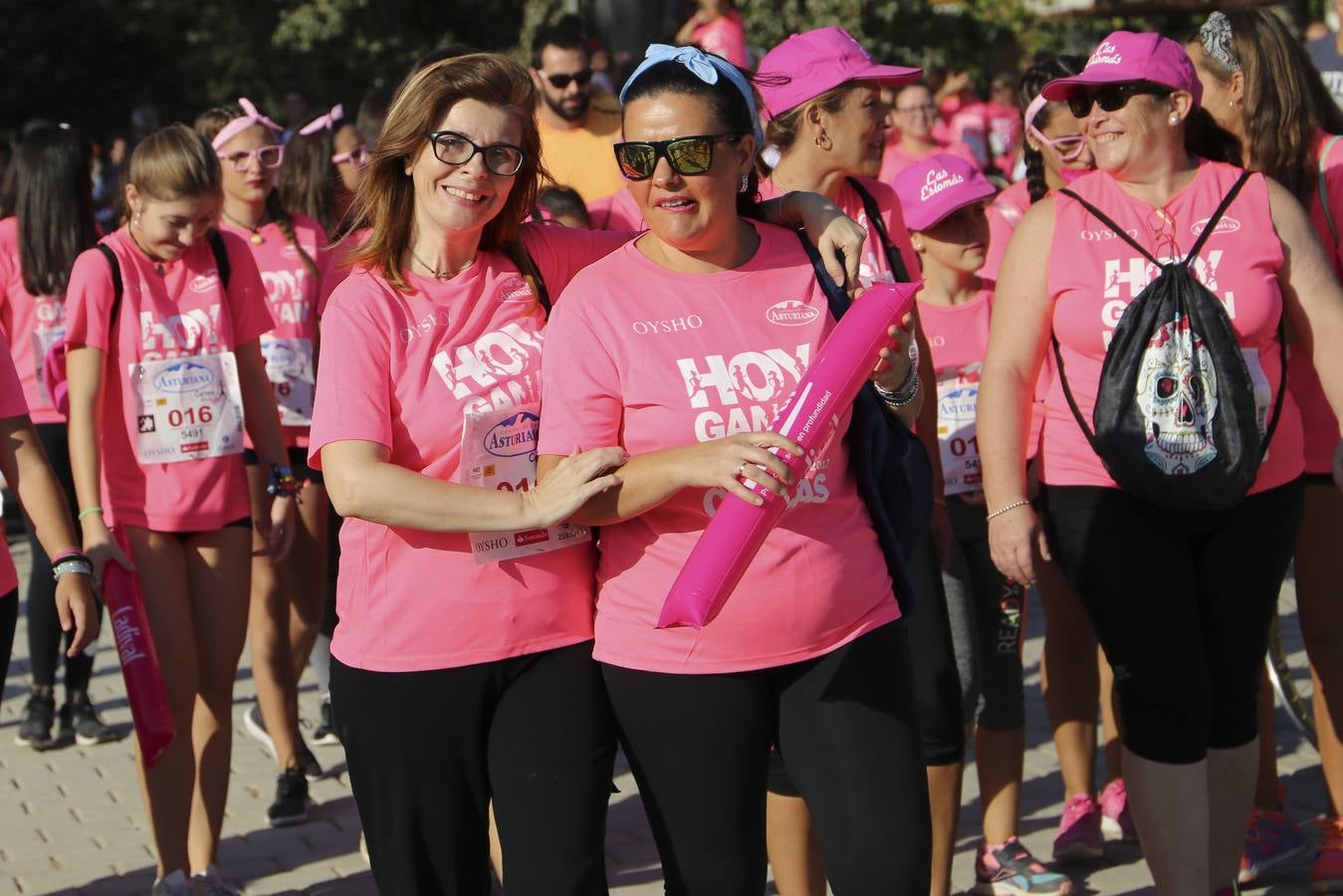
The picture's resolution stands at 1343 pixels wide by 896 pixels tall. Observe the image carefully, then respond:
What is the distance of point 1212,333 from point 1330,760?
177 cm

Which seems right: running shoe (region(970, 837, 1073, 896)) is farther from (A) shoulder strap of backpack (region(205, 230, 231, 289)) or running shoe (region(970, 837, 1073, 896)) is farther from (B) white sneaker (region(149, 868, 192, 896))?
(A) shoulder strap of backpack (region(205, 230, 231, 289))

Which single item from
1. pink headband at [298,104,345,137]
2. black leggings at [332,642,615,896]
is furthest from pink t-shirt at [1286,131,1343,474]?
pink headband at [298,104,345,137]

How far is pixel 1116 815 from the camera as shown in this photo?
539 cm

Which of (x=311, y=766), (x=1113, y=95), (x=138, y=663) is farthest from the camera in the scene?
(x=311, y=766)

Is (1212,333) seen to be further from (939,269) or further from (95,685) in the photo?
(95,685)

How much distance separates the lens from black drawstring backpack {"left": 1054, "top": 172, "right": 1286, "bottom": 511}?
391cm

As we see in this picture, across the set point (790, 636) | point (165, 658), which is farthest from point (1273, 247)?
point (165, 658)

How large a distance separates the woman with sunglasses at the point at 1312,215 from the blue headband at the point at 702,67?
1.94 meters

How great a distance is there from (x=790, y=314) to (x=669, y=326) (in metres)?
0.24

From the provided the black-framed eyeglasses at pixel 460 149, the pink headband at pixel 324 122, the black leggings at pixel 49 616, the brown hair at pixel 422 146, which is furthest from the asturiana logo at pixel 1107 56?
the black leggings at pixel 49 616

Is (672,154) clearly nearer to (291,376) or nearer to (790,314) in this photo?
(790,314)

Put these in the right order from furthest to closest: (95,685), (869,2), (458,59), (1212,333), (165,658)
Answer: (869,2) < (95,685) < (165,658) < (1212,333) < (458,59)

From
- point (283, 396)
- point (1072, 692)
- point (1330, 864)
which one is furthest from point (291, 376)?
point (1330, 864)

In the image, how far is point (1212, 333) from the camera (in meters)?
3.91
